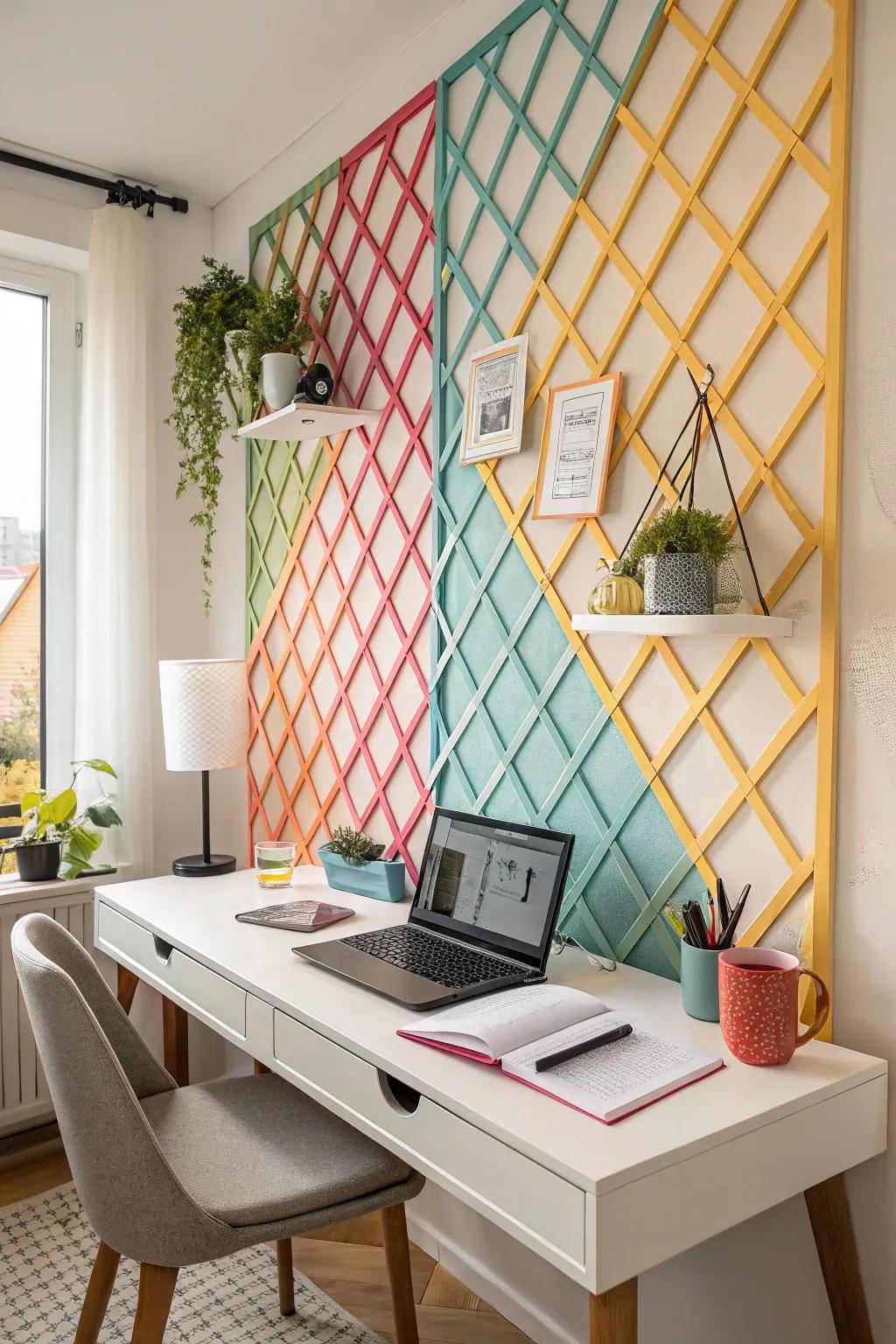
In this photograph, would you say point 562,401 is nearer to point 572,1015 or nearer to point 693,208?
point 693,208

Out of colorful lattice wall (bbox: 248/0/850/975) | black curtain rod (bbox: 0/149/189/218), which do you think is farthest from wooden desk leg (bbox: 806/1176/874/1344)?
black curtain rod (bbox: 0/149/189/218)

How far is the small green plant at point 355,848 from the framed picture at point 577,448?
2.69 ft

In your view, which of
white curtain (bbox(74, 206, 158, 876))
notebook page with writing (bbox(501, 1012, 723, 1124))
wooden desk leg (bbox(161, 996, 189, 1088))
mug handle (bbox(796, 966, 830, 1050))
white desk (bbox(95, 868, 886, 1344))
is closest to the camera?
white desk (bbox(95, 868, 886, 1344))

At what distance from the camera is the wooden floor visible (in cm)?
189

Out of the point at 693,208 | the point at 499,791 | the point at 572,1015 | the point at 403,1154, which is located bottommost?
the point at 403,1154

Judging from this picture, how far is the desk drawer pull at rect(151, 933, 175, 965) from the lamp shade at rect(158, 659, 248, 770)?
562mm

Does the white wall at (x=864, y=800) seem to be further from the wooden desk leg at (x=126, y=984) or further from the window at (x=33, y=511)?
the window at (x=33, y=511)

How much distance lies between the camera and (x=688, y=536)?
4.66 feet

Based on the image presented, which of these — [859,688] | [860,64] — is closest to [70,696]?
[859,688]

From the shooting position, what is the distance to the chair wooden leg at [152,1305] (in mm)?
1388

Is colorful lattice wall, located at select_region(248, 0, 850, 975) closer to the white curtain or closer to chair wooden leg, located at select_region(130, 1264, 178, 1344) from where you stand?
the white curtain

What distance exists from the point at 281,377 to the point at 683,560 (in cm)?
131

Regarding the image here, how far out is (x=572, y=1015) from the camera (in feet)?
4.54

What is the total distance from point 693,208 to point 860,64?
0.29 m
